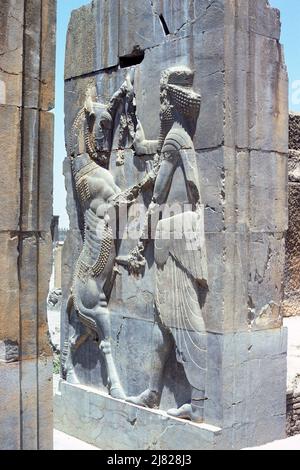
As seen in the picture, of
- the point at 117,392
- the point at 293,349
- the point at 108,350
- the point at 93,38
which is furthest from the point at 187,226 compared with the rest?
the point at 293,349

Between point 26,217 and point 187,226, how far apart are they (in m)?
2.68

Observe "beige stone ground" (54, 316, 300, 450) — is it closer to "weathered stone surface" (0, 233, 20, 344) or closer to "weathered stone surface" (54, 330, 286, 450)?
"weathered stone surface" (54, 330, 286, 450)

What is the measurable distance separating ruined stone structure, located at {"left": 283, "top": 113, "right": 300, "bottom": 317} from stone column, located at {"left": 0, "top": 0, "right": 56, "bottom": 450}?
20.9 ft

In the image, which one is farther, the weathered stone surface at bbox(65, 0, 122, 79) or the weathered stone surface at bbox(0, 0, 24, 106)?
the weathered stone surface at bbox(65, 0, 122, 79)

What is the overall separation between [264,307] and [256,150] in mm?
1299

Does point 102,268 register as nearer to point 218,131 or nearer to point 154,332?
point 154,332

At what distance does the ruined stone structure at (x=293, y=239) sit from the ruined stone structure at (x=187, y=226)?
328 centimetres

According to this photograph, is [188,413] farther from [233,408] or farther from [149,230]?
[149,230]

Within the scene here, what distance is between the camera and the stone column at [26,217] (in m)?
3.06

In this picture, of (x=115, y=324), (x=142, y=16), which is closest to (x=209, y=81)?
(x=142, y=16)

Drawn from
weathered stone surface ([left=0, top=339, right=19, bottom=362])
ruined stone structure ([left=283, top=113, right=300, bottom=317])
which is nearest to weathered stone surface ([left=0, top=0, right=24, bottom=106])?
weathered stone surface ([left=0, top=339, right=19, bottom=362])

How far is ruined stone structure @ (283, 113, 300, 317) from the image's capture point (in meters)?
9.20

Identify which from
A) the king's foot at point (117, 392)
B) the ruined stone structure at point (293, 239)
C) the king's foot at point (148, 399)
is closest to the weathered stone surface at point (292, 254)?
the ruined stone structure at point (293, 239)

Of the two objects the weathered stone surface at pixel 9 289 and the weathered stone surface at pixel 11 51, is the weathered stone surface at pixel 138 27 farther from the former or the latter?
the weathered stone surface at pixel 9 289
